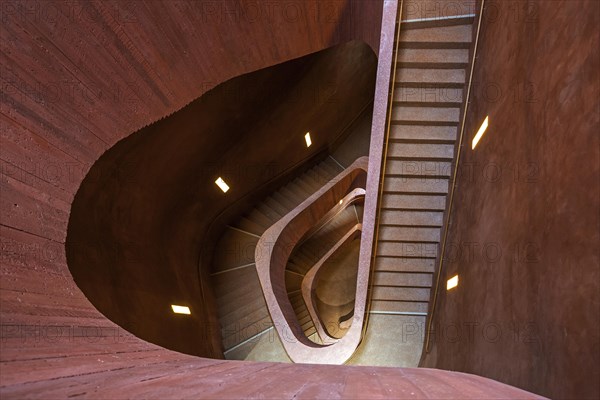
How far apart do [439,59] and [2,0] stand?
3.77m

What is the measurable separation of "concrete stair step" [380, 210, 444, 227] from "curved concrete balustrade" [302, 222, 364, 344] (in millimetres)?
5640

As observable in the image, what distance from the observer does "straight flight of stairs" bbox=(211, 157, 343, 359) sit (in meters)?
7.43

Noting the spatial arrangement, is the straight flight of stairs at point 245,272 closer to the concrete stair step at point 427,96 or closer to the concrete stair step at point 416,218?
the concrete stair step at point 416,218

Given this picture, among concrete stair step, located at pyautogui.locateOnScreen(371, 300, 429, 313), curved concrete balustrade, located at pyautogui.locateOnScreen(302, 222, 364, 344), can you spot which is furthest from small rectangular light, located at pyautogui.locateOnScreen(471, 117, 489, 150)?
curved concrete balustrade, located at pyautogui.locateOnScreen(302, 222, 364, 344)

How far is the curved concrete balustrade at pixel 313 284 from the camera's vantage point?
1015cm

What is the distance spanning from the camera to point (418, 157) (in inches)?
175

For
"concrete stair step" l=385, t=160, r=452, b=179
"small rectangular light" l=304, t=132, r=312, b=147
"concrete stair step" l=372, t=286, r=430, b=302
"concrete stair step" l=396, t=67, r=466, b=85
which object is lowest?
"concrete stair step" l=372, t=286, r=430, b=302

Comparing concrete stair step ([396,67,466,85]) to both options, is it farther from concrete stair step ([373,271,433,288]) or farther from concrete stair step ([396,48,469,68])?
concrete stair step ([373,271,433,288])

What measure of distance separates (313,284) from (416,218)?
695cm

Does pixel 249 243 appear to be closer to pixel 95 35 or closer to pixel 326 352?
pixel 326 352

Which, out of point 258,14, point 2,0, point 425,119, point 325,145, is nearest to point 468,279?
point 425,119

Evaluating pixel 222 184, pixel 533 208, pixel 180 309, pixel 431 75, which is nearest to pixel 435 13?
pixel 431 75

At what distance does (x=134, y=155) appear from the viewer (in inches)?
197

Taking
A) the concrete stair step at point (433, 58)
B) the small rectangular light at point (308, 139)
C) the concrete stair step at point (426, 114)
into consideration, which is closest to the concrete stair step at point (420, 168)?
the concrete stair step at point (426, 114)
